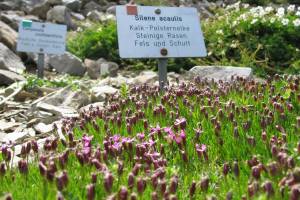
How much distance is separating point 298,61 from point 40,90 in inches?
157

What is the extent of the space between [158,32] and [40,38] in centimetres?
349

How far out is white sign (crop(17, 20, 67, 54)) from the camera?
9203mm

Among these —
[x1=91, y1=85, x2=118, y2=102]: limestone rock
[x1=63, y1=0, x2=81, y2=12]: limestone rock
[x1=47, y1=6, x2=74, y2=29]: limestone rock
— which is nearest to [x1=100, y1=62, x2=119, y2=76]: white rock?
[x1=91, y1=85, x2=118, y2=102]: limestone rock

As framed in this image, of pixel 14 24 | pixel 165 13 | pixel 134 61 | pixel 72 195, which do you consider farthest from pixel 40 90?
pixel 14 24

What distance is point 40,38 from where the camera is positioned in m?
9.32

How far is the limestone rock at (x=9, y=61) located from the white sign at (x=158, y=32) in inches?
154

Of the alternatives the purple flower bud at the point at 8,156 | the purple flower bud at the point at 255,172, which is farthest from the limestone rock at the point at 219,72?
the purple flower bud at the point at 255,172

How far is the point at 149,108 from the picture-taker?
4.98 metres

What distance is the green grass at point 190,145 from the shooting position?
9.29 feet

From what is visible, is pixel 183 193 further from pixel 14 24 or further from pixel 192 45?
pixel 14 24

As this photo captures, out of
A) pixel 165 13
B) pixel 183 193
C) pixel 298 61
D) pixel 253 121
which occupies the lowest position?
pixel 183 193

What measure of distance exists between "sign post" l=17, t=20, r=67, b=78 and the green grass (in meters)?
3.80

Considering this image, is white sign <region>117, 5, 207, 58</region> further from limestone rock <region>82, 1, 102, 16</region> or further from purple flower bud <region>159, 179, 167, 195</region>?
limestone rock <region>82, 1, 102, 16</region>

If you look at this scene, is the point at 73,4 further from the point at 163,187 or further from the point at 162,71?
the point at 163,187
